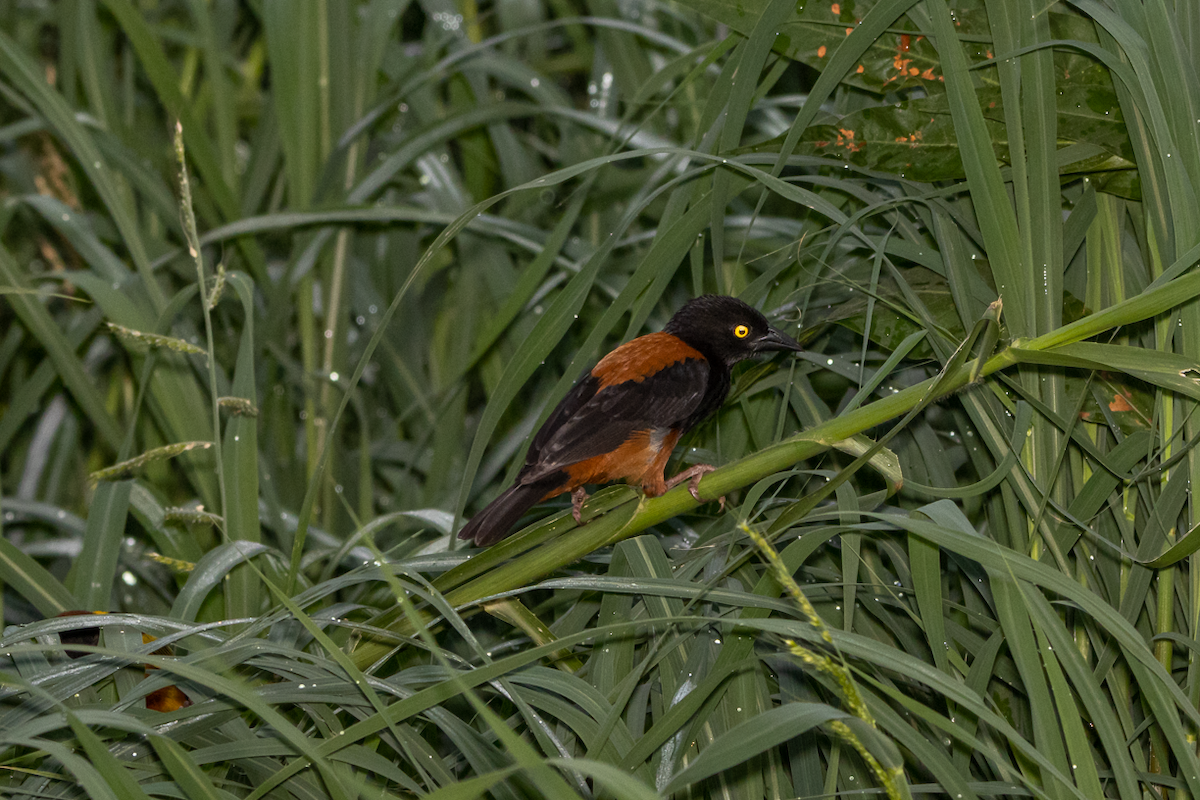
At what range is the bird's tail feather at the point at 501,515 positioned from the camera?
1.94 meters

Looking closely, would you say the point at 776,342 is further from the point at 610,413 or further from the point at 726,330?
the point at 610,413

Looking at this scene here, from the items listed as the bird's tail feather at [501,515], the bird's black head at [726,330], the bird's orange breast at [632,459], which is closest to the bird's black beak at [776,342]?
the bird's black head at [726,330]

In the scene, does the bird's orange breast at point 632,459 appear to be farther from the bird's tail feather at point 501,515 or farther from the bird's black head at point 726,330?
the bird's black head at point 726,330

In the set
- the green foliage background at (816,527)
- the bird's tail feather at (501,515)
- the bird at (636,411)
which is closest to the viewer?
the green foliage background at (816,527)

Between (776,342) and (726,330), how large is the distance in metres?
0.20

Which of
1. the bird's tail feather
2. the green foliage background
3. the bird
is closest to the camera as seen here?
the green foliage background

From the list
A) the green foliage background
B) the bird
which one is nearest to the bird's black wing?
the bird

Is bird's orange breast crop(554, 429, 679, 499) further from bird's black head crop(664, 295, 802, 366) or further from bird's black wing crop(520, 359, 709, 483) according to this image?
bird's black head crop(664, 295, 802, 366)

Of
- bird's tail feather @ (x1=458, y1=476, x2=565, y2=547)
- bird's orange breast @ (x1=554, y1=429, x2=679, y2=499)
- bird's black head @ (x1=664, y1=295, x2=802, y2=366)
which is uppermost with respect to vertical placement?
bird's black head @ (x1=664, y1=295, x2=802, y2=366)

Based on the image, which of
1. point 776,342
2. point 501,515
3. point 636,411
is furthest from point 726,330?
point 501,515

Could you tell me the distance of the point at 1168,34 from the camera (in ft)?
4.96

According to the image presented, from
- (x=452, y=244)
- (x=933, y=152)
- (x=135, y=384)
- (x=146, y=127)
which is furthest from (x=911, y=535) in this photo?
(x=146, y=127)

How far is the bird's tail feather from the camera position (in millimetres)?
1943

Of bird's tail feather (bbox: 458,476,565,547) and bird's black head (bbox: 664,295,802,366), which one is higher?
bird's black head (bbox: 664,295,802,366)
